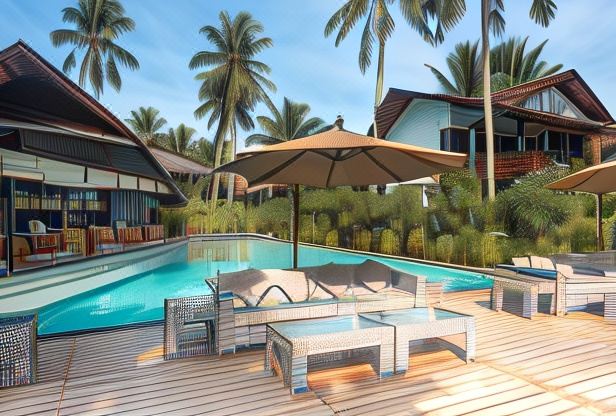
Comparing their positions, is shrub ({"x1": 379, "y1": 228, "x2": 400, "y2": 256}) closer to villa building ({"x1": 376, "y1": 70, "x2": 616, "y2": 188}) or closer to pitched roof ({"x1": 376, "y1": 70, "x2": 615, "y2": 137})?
villa building ({"x1": 376, "y1": 70, "x2": 616, "y2": 188})

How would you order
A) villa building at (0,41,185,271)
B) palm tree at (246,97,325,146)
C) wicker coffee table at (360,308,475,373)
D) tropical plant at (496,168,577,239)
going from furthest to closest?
palm tree at (246,97,325,146)
tropical plant at (496,168,577,239)
villa building at (0,41,185,271)
wicker coffee table at (360,308,475,373)

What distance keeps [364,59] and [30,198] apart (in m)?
12.9

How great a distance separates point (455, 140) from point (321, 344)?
15.7 m

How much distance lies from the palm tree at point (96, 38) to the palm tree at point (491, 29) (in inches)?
772

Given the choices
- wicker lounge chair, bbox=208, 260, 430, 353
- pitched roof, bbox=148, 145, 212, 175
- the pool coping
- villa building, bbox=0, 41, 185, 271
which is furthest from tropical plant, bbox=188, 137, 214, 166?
wicker lounge chair, bbox=208, 260, 430, 353

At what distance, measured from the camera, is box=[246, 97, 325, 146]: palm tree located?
29.3 meters

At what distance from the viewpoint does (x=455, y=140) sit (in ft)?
56.2

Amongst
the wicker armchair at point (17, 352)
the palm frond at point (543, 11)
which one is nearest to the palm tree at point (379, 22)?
the palm frond at point (543, 11)

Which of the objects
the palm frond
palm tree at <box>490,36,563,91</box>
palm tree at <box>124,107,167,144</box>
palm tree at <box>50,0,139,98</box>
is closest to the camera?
the palm frond

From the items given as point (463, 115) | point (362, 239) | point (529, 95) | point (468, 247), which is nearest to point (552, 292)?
point (468, 247)

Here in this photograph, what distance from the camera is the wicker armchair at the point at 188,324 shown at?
359 centimetres

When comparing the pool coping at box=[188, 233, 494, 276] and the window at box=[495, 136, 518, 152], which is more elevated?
the window at box=[495, 136, 518, 152]

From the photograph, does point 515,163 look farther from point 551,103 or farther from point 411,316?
point 411,316

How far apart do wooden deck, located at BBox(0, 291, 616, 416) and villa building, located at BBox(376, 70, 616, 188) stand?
516 inches
